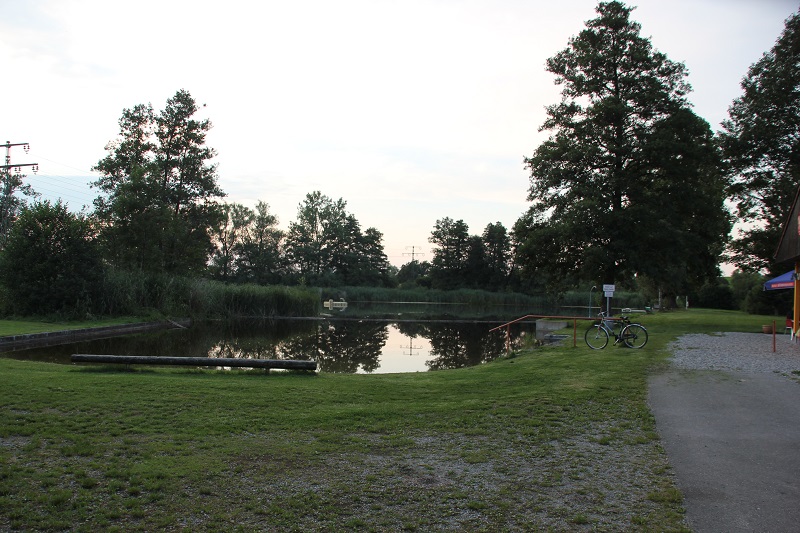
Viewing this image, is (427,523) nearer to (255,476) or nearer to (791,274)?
(255,476)

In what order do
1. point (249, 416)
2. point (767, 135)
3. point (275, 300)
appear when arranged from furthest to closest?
point (275, 300)
point (767, 135)
point (249, 416)

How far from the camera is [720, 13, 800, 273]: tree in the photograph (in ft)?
84.9

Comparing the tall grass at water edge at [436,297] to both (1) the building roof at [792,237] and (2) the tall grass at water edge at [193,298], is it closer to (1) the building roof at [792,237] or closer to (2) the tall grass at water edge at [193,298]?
(2) the tall grass at water edge at [193,298]

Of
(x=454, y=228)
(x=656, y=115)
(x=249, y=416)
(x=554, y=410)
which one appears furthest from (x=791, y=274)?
(x=454, y=228)

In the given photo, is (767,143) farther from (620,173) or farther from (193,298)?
(193,298)

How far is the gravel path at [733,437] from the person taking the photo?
4070 mm

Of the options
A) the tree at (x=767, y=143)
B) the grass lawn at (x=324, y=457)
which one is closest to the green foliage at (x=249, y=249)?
the tree at (x=767, y=143)

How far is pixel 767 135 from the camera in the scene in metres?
26.0

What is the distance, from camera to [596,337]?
616 inches

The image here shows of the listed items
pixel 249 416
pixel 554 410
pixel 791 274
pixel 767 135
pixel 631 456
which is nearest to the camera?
pixel 631 456

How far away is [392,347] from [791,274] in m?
13.8

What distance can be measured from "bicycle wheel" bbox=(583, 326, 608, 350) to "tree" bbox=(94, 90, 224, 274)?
24.7m

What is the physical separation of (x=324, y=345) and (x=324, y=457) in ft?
52.5

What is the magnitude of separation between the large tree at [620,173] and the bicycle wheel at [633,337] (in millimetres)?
7356
